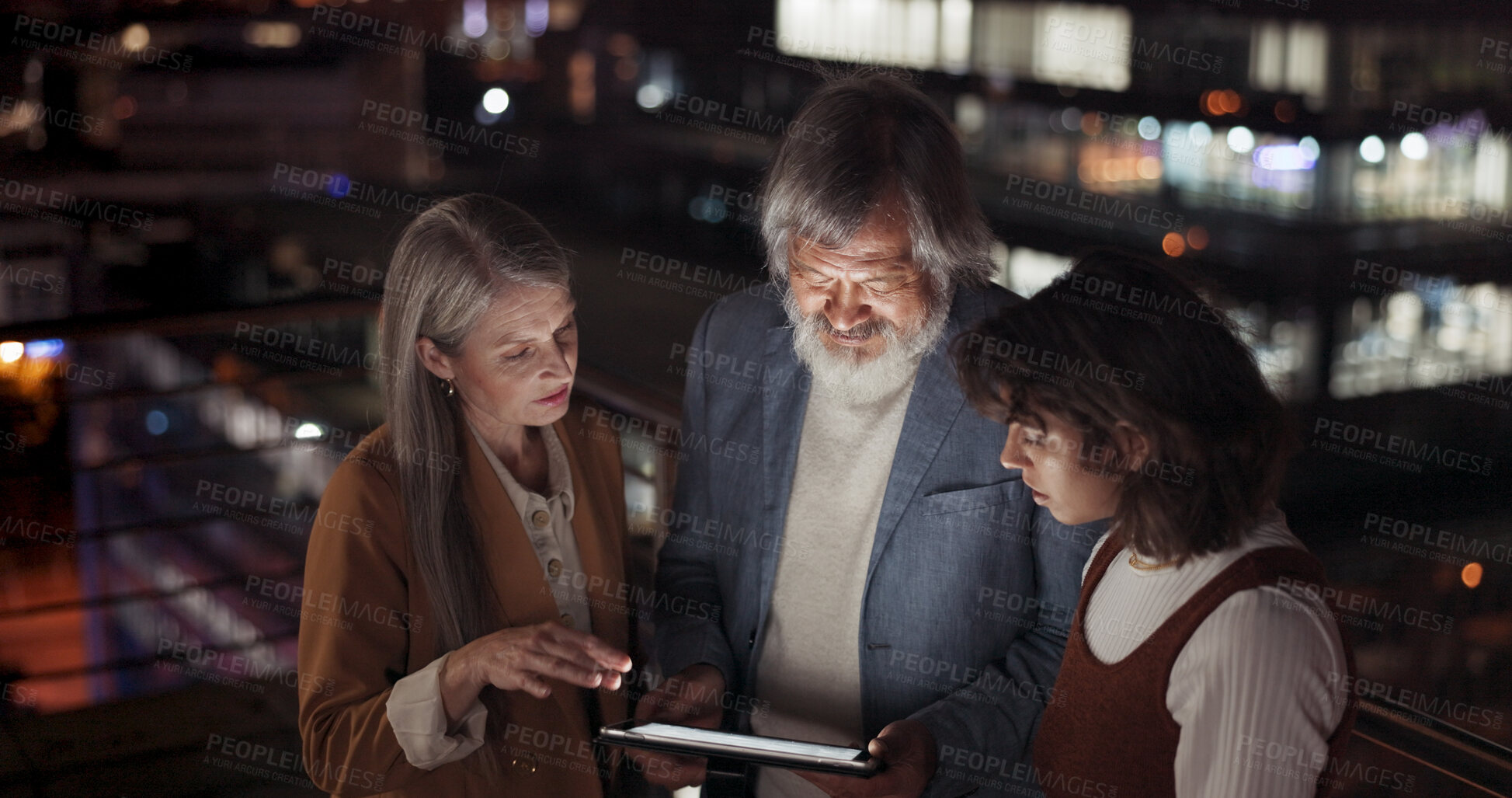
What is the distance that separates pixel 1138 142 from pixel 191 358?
23.3m

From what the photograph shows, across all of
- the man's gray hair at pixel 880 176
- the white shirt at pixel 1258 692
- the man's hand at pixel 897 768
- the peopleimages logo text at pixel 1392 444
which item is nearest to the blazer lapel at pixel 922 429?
the man's gray hair at pixel 880 176

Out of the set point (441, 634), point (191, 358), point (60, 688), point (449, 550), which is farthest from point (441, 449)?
point (191, 358)

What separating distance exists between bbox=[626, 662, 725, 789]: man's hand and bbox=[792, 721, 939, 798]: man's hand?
243 millimetres

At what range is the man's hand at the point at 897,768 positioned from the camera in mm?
1938

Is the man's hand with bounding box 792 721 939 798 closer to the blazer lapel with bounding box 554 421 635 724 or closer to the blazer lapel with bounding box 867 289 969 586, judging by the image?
the blazer lapel with bounding box 867 289 969 586

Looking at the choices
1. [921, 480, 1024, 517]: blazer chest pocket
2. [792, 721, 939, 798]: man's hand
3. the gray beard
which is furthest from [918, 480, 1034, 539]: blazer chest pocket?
[792, 721, 939, 798]: man's hand

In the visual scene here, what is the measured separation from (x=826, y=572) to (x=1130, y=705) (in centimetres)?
80

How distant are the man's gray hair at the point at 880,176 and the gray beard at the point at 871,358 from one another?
0.29 ft

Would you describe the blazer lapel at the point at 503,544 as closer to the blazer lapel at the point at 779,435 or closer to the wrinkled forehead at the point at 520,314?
the wrinkled forehead at the point at 520,314

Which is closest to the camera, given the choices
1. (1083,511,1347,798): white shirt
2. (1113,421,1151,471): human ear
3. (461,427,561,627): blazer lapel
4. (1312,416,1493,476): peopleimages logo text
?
(1083,511,1347,798): white shirt

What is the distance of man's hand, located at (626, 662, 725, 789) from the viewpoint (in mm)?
2119

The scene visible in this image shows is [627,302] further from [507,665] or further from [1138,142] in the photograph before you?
[507,665]

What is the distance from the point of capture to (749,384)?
2.33 metres

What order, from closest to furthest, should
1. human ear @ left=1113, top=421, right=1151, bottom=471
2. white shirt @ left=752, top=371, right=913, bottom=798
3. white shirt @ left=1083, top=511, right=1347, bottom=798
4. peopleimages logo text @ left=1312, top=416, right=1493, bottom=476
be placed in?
white shirt @ left=1083, top=511, right=1347, bottom=798 < human ear @ left=1113, top=421, right=1151, bottom=471 < white shirt @ left=752, top=371, right=913, bottom=798 < peopleimages logo text @ left=1312, top=416, right=1493, bottom=476
